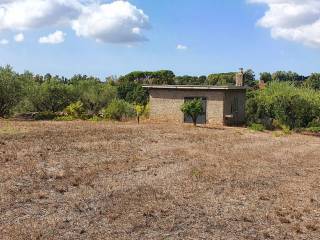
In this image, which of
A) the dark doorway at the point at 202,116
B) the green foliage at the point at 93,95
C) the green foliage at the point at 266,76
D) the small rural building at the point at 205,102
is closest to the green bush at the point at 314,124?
the small rural building at the point at 205,102

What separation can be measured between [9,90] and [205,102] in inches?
577

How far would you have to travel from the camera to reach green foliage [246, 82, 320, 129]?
124 ft

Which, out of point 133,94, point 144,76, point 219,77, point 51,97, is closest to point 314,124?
point 51,97

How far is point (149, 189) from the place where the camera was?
45.1 ft

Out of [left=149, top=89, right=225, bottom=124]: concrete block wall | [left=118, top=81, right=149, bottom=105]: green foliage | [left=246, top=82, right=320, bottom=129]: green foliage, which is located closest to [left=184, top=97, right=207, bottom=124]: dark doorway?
[left=149, top=89, right=225, bottom=124]: concrete block wall

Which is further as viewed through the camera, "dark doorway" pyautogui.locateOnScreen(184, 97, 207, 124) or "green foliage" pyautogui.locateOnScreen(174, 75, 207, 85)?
"green foliage" pyautogui.locateOnScreen(174, 75, 207, 85)

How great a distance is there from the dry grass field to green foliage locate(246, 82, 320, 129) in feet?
48.2

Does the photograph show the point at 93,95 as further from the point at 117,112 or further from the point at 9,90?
the point at 9,90

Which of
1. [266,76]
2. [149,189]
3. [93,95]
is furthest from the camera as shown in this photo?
[266,76]

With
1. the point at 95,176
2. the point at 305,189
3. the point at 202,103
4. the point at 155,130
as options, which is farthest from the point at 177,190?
the point at 202,103

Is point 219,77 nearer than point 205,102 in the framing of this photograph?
No

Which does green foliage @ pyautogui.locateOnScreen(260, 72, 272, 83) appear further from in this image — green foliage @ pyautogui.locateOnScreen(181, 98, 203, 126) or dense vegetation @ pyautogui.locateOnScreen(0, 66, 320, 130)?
green foliage @ pyautogui.locateOnScreen(181, 98, 203, 126)

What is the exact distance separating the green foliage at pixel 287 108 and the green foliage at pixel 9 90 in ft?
59.8

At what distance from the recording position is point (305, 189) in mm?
15172
